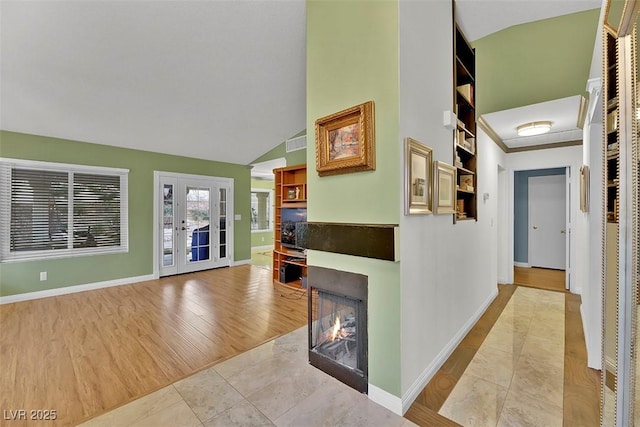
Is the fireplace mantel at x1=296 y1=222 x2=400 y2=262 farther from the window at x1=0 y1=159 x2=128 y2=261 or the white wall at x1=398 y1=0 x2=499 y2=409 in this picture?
the window at x1=0 y1=159 x2=128 y2=261

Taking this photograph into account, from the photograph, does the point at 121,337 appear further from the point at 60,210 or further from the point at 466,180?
the point at 466,180

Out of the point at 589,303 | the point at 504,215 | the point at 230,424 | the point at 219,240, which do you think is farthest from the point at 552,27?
the point at 219,240

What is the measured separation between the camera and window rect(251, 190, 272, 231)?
865 cm

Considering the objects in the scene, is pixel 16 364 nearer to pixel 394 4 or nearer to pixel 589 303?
pixel 394 4

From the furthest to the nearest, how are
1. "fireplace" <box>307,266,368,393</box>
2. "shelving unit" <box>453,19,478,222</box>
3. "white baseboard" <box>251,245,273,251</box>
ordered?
"white baseboard" <box>251,245,273,251</box> → "shelving unit" <box>453,19,478,222</box> → "fireplace" <box>307,266,368,393</box>

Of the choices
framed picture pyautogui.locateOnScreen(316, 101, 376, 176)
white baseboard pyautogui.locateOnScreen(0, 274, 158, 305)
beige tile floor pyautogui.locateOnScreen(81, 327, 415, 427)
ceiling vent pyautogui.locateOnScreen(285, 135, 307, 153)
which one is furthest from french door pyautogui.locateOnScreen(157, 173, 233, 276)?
framed picture pyautogui.locateOnScreen(316, 101, 376, 176)

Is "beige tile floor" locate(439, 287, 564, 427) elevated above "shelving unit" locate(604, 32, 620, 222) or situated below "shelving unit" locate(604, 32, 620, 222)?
below

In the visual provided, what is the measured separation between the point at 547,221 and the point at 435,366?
5327mm

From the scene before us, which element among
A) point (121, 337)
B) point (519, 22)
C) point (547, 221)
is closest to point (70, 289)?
point (121, 337)

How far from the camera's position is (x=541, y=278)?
4.86 metres

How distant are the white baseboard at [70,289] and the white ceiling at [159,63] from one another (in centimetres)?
239

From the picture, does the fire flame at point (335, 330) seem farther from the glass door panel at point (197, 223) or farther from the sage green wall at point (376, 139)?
the glass door panel at point (197, 223)

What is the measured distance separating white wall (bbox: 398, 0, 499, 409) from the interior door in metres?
4.14

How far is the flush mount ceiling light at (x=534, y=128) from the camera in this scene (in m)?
3.42
